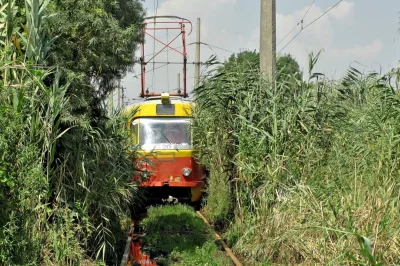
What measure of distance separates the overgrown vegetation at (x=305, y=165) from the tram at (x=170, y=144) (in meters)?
1.64

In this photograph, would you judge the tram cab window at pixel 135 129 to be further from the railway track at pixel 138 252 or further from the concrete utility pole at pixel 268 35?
the concrete utility pole at pixel 268 35

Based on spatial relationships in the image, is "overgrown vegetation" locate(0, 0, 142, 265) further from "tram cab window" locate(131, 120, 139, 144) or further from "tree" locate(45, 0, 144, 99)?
"tram cab window" locate(131, 120, 139, 144)

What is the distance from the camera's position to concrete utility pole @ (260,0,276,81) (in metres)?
10.9

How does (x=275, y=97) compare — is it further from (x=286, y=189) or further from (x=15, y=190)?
(x=15, y=190)

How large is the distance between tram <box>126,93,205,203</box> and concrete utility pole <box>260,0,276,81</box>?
3.26m

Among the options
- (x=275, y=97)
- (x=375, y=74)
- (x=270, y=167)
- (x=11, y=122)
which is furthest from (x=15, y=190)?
(x=375, y=74)

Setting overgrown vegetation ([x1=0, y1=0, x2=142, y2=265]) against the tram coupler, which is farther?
the tram coupler

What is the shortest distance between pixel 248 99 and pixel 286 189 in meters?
2.26

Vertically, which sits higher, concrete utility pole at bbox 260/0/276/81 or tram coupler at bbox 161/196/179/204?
concrete utility pole at bbox 260/0/276/81

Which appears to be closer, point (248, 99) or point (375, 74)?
point (375, 74)

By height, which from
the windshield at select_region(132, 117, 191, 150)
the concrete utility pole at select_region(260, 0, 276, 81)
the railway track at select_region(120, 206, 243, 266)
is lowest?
the railway track at select_region(120, 206, 243, 266)

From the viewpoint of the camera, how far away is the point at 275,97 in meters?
8.91

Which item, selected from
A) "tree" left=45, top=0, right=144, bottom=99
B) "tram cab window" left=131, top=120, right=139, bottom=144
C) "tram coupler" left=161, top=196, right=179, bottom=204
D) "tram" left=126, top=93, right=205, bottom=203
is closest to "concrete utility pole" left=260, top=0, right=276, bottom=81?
"tram" left=126, top=93, right=205, bottom=203

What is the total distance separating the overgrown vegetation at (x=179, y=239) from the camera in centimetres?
884
